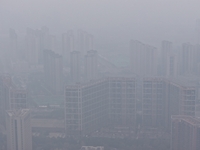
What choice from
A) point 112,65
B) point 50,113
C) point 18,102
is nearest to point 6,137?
point 18,102

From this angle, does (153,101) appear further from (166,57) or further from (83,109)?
(166,57)

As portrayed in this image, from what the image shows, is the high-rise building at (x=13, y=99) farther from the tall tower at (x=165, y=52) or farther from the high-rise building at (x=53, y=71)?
the tall tower at (x=165, y=52)

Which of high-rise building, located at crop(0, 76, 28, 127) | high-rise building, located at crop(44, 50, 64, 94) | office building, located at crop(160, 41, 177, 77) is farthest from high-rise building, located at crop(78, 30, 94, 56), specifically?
high-rise building, located at crop(0, 76, 28, 127)

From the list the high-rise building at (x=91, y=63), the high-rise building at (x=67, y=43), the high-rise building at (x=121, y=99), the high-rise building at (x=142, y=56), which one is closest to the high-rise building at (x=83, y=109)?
the high-rise building at (x=121, y=99)

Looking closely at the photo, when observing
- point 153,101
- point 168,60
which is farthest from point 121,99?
point 168,60

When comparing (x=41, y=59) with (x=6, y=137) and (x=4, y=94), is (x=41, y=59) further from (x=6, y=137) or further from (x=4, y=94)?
(x=6, y=137)

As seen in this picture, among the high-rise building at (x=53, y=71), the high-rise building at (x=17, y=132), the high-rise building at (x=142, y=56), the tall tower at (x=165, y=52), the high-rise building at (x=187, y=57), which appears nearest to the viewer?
the high-rise building at (x=17, y=132)
